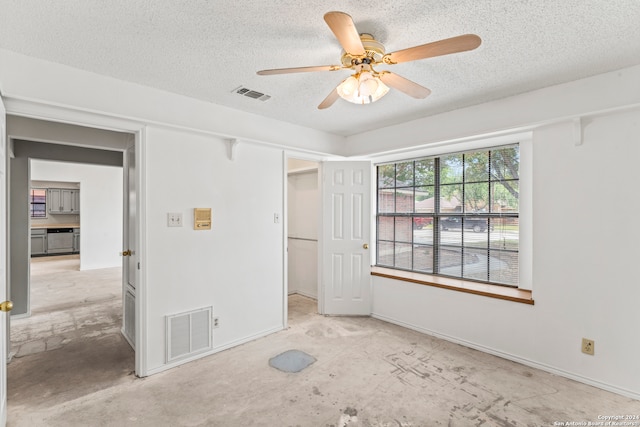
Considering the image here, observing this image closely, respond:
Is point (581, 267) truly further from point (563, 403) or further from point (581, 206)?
point (563, 403)

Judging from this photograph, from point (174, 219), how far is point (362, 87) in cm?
197

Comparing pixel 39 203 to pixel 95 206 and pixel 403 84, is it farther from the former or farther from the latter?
pixel 403 84

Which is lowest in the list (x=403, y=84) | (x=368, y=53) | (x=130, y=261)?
(x=130, y=261)

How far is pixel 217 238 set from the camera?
3.05m

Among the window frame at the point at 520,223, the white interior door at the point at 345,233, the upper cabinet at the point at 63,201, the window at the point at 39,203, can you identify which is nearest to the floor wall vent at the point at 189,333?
the white interior door at the point at 345,233

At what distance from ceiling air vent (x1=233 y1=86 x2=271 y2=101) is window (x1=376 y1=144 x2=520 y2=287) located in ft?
6.91

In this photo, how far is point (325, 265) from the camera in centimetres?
413

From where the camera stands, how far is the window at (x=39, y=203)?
8859 millimetres

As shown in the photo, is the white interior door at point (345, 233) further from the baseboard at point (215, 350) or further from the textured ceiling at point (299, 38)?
the textured ceiling at point (299, 38)

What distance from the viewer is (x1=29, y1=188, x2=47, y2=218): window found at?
8.86 meters

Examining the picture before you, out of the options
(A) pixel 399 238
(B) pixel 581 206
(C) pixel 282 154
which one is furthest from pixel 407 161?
(B) pixel 581 206

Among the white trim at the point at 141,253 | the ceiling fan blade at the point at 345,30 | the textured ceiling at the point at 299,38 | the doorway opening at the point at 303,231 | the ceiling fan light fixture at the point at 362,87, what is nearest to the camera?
the ceiling fan blade at the point at 345,30

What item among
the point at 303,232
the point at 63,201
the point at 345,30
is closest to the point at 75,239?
the point at 63,201

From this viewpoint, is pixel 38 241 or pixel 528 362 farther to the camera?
pixel 38 241
